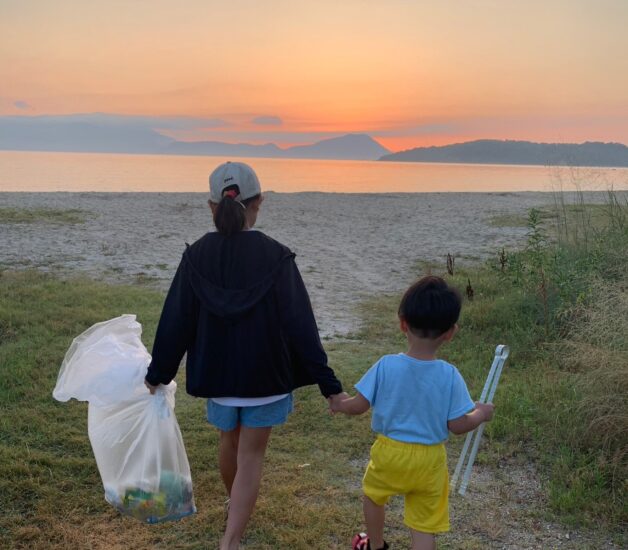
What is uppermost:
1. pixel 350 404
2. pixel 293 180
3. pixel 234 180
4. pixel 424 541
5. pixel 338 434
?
pixel 293 180

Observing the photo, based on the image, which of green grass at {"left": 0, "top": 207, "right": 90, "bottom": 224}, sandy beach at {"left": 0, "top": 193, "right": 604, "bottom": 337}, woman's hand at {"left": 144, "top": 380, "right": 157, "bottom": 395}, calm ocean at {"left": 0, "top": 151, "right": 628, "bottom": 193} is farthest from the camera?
green grass at {"left": 0, "top": 207, "right": 90, "bottom": 224}

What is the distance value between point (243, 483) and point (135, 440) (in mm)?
545

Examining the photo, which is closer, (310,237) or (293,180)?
(310,237)

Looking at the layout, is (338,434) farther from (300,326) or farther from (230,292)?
(230,292)

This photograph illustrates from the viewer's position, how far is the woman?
2.68m

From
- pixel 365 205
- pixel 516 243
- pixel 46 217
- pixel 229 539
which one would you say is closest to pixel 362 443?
pixel 229 539

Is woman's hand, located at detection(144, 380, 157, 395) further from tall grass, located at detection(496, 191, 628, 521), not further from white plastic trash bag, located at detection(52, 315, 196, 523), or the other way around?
tall grass, located at detection(496, 191, 628, 521)

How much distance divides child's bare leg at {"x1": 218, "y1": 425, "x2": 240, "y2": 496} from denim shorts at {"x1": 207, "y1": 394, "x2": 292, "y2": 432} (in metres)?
0.10

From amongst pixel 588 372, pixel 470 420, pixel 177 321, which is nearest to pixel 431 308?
pixel 470 420

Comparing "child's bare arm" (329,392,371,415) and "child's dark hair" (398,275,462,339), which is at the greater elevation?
"child's dark hair" (398,275,462,339)

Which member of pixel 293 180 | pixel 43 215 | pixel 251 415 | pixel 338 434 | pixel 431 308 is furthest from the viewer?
pixel 293 180

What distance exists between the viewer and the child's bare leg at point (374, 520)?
270 cm

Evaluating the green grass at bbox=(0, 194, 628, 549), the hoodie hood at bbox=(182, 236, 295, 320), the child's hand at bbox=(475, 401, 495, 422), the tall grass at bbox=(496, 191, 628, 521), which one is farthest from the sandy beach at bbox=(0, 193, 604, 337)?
the child's hand at bbox=(475, 401, 495, 422)

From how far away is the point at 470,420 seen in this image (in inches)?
97.8
